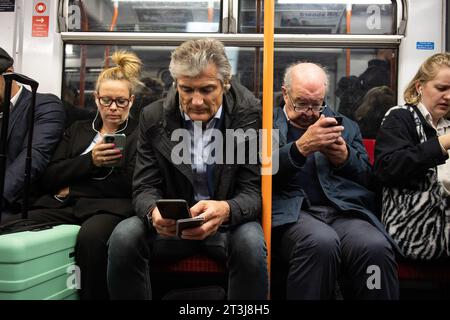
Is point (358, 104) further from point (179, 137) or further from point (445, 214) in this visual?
point (179, 137)

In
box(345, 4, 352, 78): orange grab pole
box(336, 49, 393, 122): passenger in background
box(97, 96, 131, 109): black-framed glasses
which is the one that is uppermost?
box(345, 4, 352, 78): orange grab pole

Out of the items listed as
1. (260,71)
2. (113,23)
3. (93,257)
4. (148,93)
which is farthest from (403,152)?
(113,23)

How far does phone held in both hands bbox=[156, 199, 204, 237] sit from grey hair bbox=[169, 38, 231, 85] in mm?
607

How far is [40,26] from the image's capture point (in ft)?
10.4

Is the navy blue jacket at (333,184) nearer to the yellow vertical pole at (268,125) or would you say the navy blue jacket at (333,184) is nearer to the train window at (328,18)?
the yellow vertical pole at (268,125)

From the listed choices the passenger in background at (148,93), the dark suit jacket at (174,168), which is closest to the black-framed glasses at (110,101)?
the dark suit jacket at (174,168)

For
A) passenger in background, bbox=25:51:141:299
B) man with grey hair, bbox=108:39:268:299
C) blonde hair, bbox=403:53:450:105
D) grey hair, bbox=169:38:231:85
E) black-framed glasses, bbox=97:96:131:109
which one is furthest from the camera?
black-framed glasses, bbox=97:96:131:109

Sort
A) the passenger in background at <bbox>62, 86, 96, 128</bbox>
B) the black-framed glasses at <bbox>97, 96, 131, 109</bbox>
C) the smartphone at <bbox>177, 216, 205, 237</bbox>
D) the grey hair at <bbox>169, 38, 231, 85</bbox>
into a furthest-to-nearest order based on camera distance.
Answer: the passenger in background at <bbox>62, 86, 96, 128</bbox> < the black-framed glasses at <bbox>97, 96, 131, 109</bbox> < the grey hair at <bbox>169, 38, 231, 85</bbox> < the smartphone at <bbox>177, 216, 205, 237</bbox>

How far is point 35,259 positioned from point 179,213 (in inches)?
24.8

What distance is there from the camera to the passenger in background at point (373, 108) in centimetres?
311

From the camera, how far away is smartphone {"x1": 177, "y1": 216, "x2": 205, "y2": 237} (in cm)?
164

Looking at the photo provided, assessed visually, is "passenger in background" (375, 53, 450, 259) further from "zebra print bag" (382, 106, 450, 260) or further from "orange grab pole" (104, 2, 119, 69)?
→ "orange grab pole" (104, 2, 119, 69)

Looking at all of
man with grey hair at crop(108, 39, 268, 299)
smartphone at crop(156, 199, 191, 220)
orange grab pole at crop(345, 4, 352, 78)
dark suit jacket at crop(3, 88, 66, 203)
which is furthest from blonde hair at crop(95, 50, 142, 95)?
orange grab pole at crop(345, 4, 352, 78)

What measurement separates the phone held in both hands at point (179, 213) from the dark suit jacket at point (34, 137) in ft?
3.53
